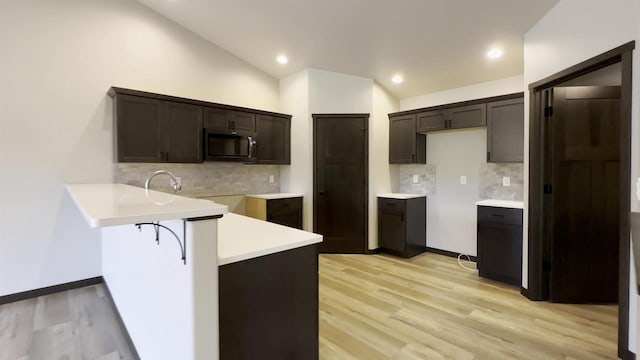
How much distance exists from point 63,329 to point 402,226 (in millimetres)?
3777

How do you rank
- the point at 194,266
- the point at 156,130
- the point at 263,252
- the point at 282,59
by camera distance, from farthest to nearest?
the point at 282,59 < the point at 156,130 < the point at 263,252 < the point at 194,266

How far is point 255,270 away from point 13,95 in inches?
130

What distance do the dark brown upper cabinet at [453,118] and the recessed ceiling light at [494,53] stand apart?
560mm

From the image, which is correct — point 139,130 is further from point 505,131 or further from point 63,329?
point 505,131

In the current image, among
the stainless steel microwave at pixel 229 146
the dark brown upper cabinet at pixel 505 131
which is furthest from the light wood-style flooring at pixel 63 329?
the dark brown upper cabinet at pixel 505 131

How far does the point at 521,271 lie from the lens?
10.3ft

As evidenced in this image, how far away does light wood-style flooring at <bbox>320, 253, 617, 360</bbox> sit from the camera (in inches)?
82.7

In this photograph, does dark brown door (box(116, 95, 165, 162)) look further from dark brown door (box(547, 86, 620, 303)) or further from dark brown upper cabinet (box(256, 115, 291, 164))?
dark brown door (box(547, 86, 620, 303))

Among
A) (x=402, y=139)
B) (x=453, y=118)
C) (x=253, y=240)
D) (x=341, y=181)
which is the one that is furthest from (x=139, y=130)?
(x=453, y=118)

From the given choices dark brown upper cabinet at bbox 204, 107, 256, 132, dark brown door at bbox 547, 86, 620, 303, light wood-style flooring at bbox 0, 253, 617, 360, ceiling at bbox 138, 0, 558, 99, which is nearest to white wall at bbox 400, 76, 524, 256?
ceiling at bbox 138, 0, 558, 99

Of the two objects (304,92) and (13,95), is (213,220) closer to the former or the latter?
(13,95)

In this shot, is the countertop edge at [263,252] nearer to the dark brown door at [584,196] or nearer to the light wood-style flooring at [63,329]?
the light wood-style flooring at [63,329]

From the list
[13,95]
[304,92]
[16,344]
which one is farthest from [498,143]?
[13,95]

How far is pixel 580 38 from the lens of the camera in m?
2.38
